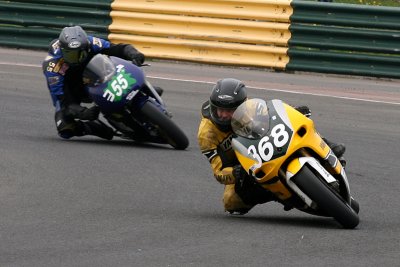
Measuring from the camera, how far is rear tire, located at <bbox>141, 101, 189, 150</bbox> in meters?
11.4

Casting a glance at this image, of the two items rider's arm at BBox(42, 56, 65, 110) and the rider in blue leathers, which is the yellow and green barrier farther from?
rider's arm at BBox(42, 56, 65, 110)

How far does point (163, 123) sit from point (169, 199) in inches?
101

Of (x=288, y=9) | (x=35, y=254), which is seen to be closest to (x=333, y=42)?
(x=288, y=9)

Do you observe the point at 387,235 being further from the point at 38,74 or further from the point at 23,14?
the point at 23,14

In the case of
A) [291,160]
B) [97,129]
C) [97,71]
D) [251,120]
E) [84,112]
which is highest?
→ [251,120]

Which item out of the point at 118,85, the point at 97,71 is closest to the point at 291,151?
the point at 118,85

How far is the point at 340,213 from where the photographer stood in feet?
24.3

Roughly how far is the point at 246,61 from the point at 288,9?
1012 millimetres

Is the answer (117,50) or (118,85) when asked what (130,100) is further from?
(117,50)

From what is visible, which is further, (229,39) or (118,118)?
(229,39)

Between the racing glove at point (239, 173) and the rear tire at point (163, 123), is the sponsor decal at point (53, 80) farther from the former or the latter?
the racing glove at point (239, 173)

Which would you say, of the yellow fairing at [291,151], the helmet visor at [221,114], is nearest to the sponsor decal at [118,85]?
the helmet visor at [221,114]

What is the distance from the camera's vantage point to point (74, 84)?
39.9 feet

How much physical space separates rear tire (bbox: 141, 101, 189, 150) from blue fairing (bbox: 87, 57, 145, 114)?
0.67ft
